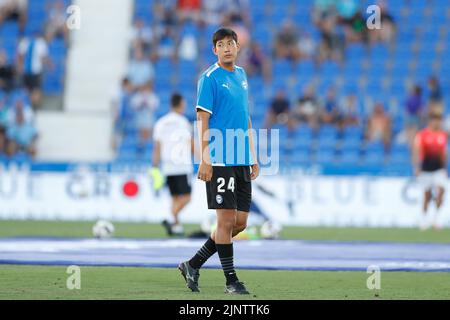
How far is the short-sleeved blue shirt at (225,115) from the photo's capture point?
1139 cm

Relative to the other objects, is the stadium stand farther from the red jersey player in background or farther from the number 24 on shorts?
the number 24 on shorts

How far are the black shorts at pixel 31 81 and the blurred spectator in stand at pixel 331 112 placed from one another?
7.40 meters

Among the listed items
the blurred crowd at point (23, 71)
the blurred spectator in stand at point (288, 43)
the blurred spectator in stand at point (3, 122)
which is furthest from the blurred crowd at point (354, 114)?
the blurred spectator in stand at point (3, 122)

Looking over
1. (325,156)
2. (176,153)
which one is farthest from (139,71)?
(176,153)

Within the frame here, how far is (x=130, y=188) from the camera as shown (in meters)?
25.0

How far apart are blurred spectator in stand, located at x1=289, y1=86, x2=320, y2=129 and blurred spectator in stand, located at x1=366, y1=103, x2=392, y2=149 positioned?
134 cm

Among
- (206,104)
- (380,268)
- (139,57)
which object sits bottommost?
(380,268)

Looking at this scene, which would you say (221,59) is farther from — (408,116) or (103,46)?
(103,46)

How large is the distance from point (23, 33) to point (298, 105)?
27.5ft

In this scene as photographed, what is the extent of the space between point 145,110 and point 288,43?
14.5ft

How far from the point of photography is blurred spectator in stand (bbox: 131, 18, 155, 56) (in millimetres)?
31062

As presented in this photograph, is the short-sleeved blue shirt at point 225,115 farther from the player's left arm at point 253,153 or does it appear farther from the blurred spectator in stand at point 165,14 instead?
the blurred spectator in stand at point 165,14

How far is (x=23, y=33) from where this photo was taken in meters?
32.3
